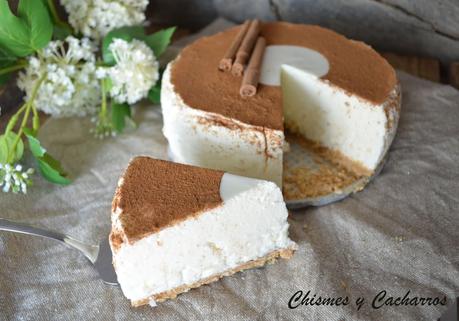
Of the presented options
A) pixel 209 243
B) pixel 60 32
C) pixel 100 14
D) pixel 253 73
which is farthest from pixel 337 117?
pixel 60 32

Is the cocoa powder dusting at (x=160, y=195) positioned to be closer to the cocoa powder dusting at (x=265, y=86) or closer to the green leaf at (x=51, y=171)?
the cocoa powder dusting at (x=265, y=86)

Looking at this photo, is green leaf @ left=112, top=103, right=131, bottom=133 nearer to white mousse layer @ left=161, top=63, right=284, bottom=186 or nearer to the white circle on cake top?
white mousse layer @ left=161, top=63, right=284, bottom=186

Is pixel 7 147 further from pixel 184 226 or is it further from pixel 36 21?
pixel 184 226

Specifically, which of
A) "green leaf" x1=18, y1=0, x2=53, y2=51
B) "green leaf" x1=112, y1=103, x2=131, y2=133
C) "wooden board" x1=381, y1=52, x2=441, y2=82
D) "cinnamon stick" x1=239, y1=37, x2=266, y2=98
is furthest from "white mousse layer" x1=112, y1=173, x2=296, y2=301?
"wooden board" x1=381, y1=52, x2=441, y2=82

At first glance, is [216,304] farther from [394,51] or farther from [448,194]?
[394,51]

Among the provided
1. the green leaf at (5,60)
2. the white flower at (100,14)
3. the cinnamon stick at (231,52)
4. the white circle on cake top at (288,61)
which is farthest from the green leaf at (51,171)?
the white circle on cake top at (288,61)
